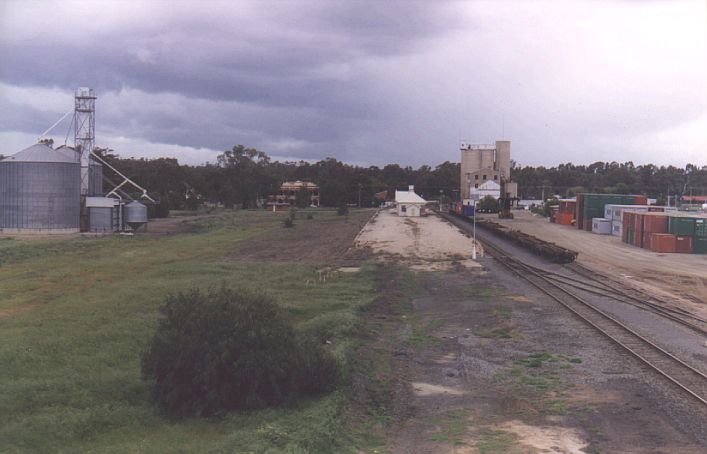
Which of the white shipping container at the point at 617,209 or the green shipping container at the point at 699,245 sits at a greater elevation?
the white shipping container at the point at 617,209

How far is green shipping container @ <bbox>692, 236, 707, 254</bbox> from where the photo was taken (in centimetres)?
5238

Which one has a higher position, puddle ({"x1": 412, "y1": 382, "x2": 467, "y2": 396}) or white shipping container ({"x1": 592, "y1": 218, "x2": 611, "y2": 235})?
white shipping container ({"x1": 592, "y1": 218, "x2": 611, "y2": 235})

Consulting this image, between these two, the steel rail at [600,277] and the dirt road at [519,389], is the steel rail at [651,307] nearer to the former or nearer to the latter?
the steel rail at [600,277]

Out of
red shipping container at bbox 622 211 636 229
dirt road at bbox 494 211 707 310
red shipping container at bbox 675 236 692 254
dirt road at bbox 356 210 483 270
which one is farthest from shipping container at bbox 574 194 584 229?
red shipping container at bbox 675 236 692 254

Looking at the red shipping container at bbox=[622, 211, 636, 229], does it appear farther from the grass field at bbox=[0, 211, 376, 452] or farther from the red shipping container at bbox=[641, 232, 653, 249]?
the grass field at bbox=[0, 211, 376, 452]

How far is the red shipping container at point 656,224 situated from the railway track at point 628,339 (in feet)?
75.8

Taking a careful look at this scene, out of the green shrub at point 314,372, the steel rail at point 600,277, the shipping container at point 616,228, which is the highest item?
the shipping container at point 616,228

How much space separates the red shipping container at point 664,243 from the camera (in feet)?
173

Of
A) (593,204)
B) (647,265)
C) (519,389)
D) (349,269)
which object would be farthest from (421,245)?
(519,389)

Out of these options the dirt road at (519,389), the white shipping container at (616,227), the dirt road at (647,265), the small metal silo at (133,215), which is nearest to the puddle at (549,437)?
the dirt road at (519,389)

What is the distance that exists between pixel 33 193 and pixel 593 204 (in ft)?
197

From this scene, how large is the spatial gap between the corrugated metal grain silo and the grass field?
27179mm

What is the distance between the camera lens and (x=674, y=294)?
3103 centimetres

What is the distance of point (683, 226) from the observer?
52750 mm
